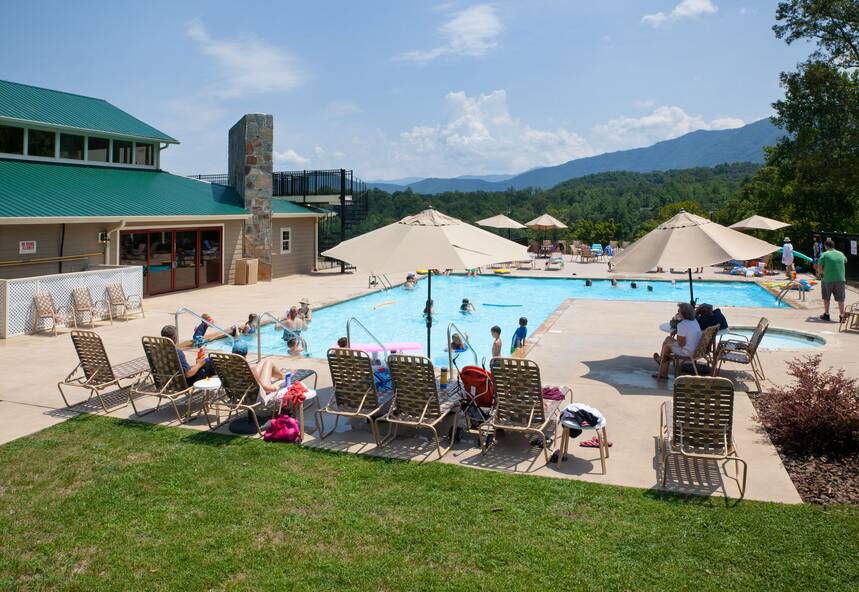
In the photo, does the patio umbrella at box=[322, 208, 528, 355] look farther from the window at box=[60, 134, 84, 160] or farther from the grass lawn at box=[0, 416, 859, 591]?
the window at box=[60, 134, 84, 160]

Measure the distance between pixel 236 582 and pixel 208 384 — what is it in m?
3.61

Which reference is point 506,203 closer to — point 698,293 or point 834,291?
point 698,293

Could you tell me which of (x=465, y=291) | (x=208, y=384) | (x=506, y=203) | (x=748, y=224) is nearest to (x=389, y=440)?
(x=208, y=384)

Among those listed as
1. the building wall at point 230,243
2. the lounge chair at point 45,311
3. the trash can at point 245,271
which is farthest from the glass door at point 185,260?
the lounge chair at point 45,311

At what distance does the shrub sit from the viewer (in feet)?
21.0

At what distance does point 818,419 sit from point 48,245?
16.8m

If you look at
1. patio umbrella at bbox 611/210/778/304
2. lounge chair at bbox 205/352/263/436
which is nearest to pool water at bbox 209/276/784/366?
patio umbrella at bbox 611/210/778/304

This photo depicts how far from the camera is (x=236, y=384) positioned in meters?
7.45

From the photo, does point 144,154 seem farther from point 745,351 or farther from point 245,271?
→ point 745,351

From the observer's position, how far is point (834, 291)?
14359mm

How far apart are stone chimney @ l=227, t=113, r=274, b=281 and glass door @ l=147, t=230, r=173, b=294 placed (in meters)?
3.63

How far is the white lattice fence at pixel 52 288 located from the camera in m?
12.8

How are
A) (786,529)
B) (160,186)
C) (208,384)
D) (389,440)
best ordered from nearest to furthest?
(786,529) < (389,440) < (208,384) < (160,186)

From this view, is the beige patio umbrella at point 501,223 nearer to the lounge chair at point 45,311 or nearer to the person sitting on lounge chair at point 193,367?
the lounge chair at point 45,311
